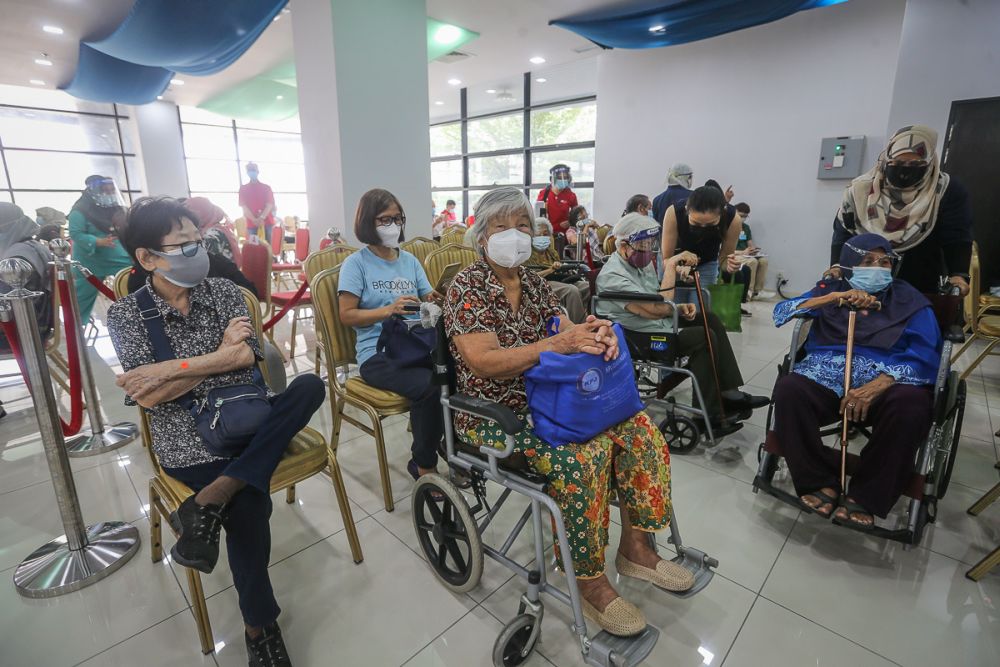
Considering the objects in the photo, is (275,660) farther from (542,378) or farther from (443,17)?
(443,17)

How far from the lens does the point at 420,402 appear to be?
1.88m

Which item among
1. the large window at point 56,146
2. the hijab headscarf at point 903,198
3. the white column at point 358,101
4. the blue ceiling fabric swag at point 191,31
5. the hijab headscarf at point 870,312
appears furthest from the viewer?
the large window at point 56,146

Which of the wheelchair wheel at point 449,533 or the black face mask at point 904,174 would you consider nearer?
the wheelchair wheel at point 449,533

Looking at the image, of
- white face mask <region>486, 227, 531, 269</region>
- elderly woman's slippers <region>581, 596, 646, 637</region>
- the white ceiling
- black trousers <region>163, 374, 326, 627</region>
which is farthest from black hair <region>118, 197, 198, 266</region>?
the white ceiling

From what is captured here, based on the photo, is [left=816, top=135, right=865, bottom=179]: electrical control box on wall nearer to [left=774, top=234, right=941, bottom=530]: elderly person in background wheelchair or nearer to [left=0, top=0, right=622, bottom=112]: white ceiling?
[left=0, top=0, right=622, bottom=112]: white ceiling

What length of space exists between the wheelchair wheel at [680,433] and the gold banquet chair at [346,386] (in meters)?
1.33

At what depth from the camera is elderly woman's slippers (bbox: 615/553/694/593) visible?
1333 mm

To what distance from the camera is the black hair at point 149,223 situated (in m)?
1.33

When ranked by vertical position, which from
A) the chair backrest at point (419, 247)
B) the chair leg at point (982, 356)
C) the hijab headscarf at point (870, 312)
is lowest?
the chair leg at point (982, 356)

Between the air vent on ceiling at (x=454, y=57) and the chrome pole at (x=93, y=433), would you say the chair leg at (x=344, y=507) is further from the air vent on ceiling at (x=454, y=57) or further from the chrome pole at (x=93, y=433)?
the air vent on ceiling at (x=454, y=57)

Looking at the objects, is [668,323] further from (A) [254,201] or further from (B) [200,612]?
(A) [254,201]

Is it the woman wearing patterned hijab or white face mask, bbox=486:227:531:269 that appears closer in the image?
white face mask, bbox=486:227:531:269

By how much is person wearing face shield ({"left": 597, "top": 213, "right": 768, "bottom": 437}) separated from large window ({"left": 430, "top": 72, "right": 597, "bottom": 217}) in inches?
235

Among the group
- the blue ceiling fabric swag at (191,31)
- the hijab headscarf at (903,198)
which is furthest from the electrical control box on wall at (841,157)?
the blue ceiling fabric swag at (191,31)
